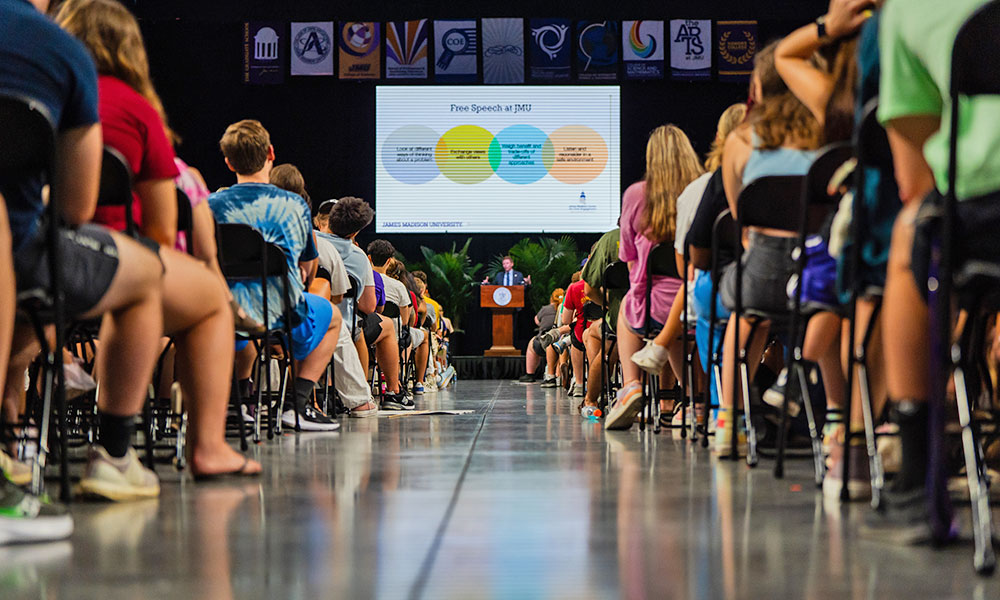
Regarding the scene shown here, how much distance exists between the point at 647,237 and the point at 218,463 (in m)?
2.09

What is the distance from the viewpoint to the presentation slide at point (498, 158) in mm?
12539

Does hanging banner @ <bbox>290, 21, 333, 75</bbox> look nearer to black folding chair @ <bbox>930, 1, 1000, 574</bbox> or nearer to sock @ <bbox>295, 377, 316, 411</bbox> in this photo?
sock @ <bbox>295, 377, 316, 411</bbox>

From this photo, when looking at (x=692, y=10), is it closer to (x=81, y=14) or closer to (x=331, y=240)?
A: (x=331, y=240)

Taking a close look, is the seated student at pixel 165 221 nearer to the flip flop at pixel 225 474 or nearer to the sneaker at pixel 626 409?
the flip flop at pixel 225 474

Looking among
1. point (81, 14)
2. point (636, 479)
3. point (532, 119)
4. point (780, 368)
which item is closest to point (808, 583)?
point (636, 479)

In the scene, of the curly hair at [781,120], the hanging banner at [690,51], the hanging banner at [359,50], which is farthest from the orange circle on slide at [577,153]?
the curly hair at [781,120]

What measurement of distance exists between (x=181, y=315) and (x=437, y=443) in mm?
1249

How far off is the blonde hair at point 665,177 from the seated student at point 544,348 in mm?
5601

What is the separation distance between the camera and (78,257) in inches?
64.9

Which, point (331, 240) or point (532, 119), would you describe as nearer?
point (331, 240)

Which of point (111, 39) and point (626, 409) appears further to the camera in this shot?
point (626, 409)

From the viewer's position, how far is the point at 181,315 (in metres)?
2.04

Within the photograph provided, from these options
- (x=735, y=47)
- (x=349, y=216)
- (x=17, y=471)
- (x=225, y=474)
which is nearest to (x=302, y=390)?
(x=349, y=216)

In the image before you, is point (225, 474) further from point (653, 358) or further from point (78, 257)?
point (653, 358)
